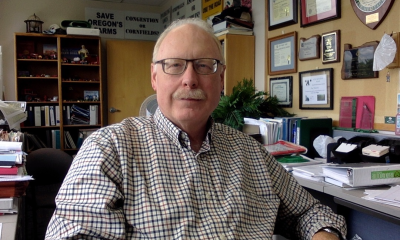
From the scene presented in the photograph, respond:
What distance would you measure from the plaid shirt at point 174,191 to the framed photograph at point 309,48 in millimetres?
1394

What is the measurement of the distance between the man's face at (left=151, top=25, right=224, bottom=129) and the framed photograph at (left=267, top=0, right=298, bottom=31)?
5.44ft

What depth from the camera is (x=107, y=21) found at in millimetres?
5059

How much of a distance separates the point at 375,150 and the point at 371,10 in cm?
85

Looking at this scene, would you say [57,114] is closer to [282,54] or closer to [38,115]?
[38,115]

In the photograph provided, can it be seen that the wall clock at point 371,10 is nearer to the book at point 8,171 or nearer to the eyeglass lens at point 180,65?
the eyeglass lens at point 180,65

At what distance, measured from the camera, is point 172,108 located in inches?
42.6

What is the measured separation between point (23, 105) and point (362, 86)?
8.86ft

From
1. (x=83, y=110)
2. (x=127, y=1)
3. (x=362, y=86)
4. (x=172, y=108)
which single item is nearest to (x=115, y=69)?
(x=83, y=110)

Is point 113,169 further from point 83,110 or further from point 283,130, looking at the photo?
point 83,110

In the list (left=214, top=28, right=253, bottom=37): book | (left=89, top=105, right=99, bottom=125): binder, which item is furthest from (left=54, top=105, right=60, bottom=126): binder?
(left=214, top=28, right=253, bottom=37): book

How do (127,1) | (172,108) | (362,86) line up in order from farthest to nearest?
1. (127,1)
2. (362,86)
3. (172,108)

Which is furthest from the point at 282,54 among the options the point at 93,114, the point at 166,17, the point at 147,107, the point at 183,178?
the point at 93,114

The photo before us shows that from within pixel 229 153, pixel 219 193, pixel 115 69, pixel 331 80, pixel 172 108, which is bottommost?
pixel 219 193

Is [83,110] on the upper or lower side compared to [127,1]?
lower
